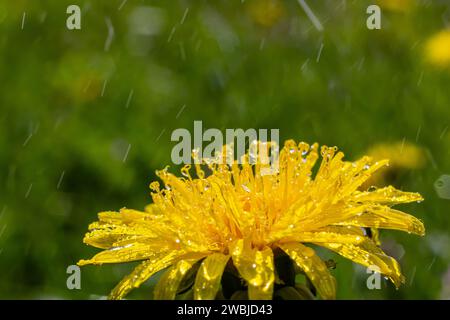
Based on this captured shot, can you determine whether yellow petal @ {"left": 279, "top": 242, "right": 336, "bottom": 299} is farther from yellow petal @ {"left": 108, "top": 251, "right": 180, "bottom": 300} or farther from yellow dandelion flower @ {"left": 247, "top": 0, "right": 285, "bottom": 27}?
yellow dandelion flower @ {"left": 247, "top": 0, "right": 285, "bottom": 27}

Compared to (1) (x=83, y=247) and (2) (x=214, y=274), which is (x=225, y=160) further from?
(1) (x=83, y=247)

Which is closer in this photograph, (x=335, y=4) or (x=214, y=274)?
(x=214, y=274)

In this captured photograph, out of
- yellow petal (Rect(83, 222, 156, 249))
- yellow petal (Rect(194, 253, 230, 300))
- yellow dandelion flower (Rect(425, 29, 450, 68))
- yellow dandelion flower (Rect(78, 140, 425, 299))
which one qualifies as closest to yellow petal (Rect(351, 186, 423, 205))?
yellow dandelion flower (Rect(78, 140, 425, 299))

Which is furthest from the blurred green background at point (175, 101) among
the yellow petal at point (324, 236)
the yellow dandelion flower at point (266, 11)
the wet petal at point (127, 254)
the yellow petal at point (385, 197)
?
the wet petal at point (127, 254)

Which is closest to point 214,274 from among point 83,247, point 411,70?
point 83,247

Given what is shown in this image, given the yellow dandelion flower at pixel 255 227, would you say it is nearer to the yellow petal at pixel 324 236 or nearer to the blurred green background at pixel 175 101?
the yellow petal at pixel 324 236
